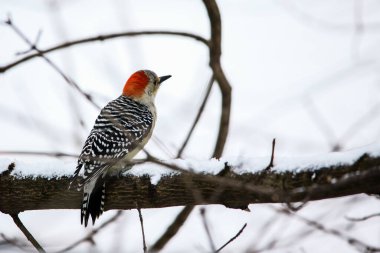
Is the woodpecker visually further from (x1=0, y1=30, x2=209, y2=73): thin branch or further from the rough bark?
(x1=0, y1=30, x2=209, y2=73): thin branch

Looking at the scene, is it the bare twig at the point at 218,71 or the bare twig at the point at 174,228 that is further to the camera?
the bare twig at the point at 174,228

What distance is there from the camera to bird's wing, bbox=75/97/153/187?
5234mm

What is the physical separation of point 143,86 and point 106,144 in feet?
7.06

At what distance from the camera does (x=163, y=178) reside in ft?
15.0

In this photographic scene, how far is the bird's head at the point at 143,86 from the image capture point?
7812 millimetres

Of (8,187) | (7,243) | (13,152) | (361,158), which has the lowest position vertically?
(8,187)

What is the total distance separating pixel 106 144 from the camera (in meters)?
5.89

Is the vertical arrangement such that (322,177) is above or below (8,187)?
above

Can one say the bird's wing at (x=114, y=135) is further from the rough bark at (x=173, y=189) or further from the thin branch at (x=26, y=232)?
the thin branch at (x=26, y=232)

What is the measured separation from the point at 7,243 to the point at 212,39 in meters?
3.67

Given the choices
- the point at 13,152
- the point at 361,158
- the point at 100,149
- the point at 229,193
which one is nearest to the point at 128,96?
the point at 100,149

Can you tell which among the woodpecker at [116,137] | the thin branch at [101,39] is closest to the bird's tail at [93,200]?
the woodpecker at [116,137]

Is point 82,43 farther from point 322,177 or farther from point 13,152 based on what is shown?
point 13,152

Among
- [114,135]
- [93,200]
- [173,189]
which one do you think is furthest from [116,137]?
[173,189]
